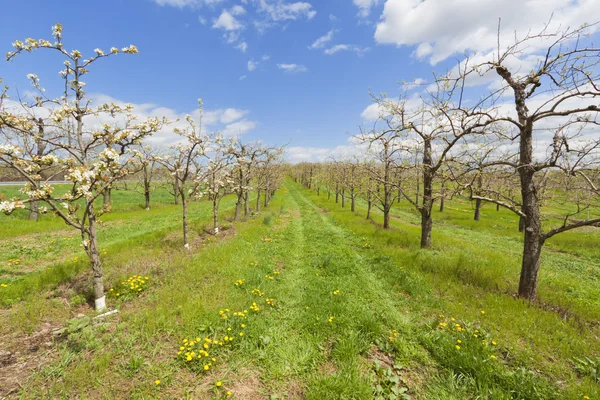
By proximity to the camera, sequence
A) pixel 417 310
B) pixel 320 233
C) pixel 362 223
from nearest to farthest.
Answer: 1. pixel 417 310
2. pixel 320 233
3. pixel 362 223

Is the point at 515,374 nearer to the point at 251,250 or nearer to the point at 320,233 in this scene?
the point at 251,250

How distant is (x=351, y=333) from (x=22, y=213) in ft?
100

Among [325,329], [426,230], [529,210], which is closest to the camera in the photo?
[325,329]

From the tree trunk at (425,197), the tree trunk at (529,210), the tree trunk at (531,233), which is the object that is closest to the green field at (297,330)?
the tree trunk at (531,233)

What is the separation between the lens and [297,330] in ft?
19.9

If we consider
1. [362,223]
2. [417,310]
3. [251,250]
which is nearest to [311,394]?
[417,310]

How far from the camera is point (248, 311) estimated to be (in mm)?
6605

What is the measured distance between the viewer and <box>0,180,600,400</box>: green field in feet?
14.3

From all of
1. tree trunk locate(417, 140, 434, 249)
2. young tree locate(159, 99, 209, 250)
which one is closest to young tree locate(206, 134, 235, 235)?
young tree locate(159, 99, 209, 250)

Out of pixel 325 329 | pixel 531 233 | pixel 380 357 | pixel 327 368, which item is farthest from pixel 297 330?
pixel 531 233

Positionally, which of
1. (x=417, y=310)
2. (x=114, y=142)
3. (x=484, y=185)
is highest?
(x=114, y=142)

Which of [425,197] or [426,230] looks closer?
[425,197]

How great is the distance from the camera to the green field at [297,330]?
14.3 ft

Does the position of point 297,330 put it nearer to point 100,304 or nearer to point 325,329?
point 325,329
